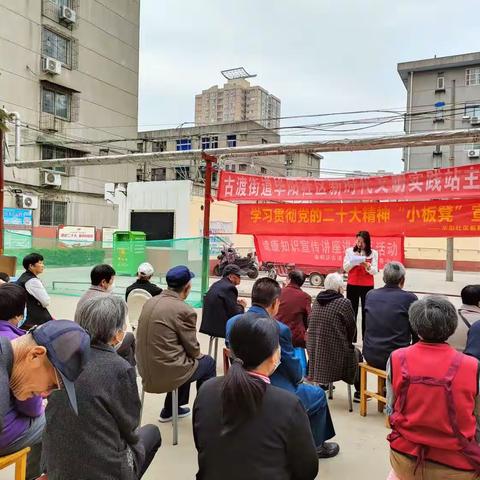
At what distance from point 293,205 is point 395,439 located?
201 inches

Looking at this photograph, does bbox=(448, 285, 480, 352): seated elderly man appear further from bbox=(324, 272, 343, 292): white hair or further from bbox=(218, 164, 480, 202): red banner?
bbox=(218, 164, 480, 202): red banner

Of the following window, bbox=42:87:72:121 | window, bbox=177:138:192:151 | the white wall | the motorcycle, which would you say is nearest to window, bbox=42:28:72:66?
window, bbox=42:87:72:121

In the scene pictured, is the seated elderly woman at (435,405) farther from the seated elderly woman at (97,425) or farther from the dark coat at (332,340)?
the dark coat at (332,340)

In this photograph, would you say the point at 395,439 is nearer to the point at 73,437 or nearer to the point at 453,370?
the point at 453,370

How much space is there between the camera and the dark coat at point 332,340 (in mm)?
3551

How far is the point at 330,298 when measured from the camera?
142 inches

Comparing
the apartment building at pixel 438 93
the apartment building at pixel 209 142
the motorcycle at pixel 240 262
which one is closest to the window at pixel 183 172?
the apartment building at pixel 209 142

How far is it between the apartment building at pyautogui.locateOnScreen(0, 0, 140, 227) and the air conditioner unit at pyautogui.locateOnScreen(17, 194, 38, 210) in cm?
4

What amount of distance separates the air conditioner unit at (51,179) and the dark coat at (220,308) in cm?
1883

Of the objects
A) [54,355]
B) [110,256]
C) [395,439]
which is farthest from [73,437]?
[110,256]

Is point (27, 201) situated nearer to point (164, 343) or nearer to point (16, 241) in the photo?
point (16, 241)

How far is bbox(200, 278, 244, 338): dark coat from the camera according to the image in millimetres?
4113

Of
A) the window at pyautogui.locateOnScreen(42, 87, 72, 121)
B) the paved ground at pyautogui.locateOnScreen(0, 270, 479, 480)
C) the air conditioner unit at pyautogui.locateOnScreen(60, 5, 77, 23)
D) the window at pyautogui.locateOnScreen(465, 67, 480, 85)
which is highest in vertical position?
the window at pyautogui.locateOnScreen(465, 67, 480, 85)

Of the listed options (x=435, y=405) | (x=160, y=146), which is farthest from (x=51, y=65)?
(x=435, y=405)
